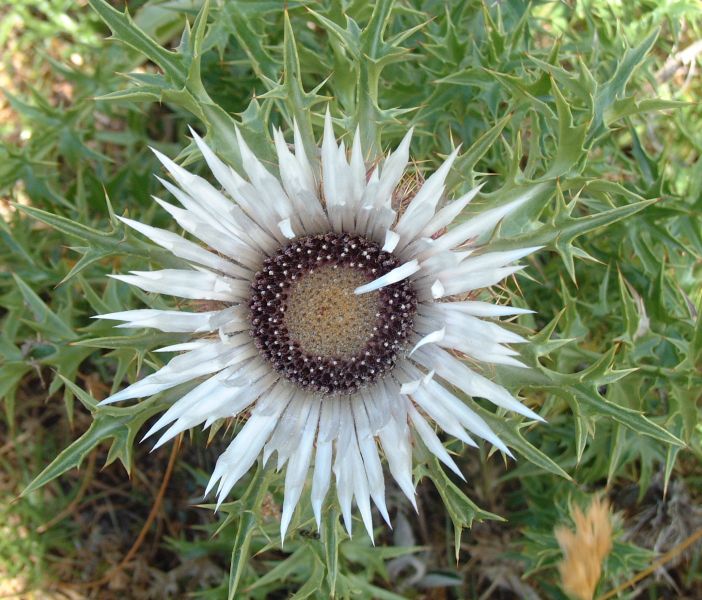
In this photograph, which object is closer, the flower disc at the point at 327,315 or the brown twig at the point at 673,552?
the flower disc at the point at 327,315

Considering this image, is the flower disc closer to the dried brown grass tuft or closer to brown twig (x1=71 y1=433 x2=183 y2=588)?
the dried brown grass tuft

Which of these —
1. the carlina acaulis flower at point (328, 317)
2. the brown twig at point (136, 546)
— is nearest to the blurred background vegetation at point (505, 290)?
the brown twig at point (136, 546)

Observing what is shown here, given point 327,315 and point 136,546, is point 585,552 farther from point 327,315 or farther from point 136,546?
point 136,546

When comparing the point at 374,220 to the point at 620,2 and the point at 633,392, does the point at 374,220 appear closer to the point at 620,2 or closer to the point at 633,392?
the point at 633,392

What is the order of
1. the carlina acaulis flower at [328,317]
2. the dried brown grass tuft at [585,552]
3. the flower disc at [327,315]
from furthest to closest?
1. the dried brown grass tuft at [585,552]
2. the flower disc at [327,315]
3. the carlina acaulis flower at [328,317]

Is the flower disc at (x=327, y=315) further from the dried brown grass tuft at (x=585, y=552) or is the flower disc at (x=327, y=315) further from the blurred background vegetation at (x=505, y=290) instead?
the dried brown grass tuft at (x=585, y=552)

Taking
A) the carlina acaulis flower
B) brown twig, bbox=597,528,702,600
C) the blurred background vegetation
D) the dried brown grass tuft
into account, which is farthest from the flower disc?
brown twig, bbox=597,528,702,600
